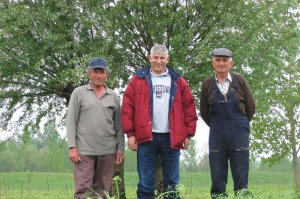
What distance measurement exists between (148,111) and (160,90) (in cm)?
29

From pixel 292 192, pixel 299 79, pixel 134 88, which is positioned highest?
pixel 299 79

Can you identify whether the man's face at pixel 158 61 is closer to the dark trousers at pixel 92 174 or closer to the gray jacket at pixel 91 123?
the gray jacket at pixel 91 123

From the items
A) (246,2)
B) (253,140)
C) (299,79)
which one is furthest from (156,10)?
(253,140)

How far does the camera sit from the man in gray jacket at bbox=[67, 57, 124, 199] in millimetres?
5477

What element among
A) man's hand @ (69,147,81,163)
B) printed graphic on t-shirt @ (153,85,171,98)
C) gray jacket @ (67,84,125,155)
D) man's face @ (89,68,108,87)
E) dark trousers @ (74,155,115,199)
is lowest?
dark trousers @ (74,155,115,199)

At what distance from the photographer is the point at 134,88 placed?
18.4ft

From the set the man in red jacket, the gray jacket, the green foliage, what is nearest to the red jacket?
the man in red jacket

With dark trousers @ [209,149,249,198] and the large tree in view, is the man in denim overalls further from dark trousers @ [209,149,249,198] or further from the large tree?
the large tree

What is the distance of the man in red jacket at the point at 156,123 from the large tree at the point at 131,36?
25.0 ft

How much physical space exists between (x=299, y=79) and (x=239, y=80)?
18.3 m

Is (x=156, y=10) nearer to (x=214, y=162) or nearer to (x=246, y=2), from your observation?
(x=246, y=2)

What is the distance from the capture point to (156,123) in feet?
18.1

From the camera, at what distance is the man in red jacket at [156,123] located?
5445 millimetres

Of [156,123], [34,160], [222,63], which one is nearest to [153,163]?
[156,123]
